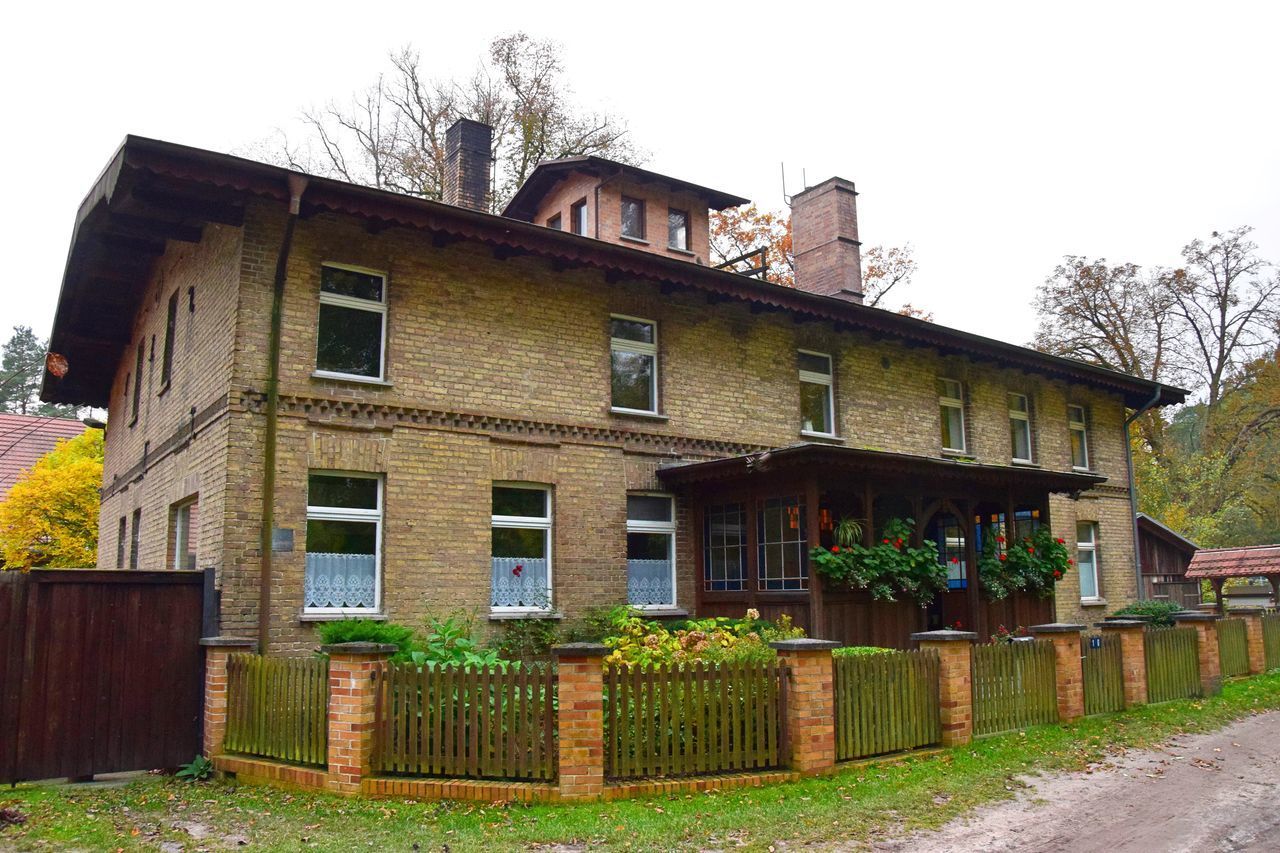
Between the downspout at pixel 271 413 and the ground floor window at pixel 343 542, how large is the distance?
1.64 ft

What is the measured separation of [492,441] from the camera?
12656mm

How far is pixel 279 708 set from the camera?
9016mm

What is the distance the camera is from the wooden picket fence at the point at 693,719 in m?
8.28

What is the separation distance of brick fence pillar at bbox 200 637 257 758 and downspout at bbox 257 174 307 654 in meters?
0.65

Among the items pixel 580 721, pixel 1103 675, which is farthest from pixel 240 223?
pixel 1103 675

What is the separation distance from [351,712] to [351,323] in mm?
5308

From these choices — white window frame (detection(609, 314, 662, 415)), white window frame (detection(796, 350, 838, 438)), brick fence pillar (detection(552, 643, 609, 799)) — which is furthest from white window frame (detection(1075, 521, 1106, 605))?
brick fence pillar (detection(552, 643, 609, 799))

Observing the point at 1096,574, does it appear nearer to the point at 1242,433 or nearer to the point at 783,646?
the point at 783,646

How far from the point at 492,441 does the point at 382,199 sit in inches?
130

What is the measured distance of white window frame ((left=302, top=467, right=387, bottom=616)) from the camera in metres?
11.2

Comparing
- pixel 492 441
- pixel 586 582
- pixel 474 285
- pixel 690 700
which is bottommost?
pixel 690 700

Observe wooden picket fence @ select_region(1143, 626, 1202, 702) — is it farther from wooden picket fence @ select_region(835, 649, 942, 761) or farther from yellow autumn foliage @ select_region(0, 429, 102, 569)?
yellow autumn foliage @ select_region(0, 429, 102, 569)

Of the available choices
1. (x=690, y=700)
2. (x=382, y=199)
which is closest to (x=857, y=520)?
(x=690, y=700)

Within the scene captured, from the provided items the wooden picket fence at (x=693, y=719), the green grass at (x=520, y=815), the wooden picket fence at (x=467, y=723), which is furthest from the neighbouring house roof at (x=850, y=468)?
the wooden picket fence at (x=467, y=723)
